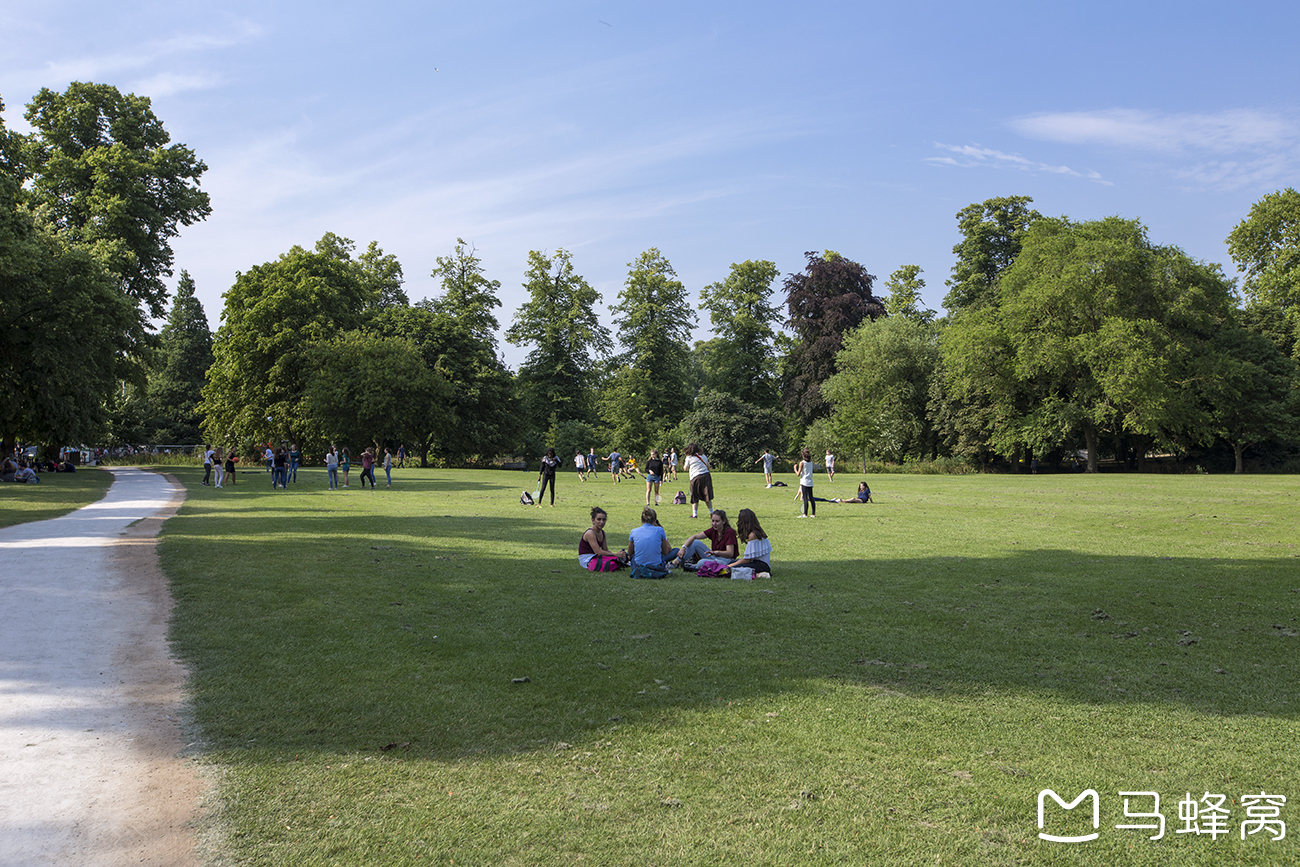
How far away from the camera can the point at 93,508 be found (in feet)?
69.2

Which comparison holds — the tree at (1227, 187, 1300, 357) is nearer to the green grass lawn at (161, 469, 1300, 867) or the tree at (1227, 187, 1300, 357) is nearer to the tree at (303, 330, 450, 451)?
the green grass lawn at (161, 469, 1300, 867)

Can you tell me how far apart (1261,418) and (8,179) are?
6176 centimetres

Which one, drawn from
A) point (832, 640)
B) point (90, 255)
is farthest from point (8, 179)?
point (832, 640)

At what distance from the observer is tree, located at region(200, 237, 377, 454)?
56281 millimetres

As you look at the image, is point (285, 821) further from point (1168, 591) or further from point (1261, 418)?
point (1261, 418)

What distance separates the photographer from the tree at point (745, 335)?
231ft

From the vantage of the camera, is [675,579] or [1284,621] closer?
[1284,621]

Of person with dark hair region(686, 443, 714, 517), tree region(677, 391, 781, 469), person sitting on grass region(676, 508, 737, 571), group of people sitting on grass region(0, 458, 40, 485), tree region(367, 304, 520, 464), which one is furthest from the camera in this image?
tree region(367, 304, 520, 464)

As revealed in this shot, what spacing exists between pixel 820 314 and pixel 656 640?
62680mm

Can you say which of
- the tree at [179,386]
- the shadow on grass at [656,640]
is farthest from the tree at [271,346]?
the shadow on grass at [656,640]

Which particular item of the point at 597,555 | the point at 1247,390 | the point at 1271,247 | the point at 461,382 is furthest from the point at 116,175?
the point at 1271,247

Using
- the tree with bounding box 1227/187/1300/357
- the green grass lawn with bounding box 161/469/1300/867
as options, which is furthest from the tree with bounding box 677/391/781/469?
the green grass lawn with bounding box 161/469/1300/867

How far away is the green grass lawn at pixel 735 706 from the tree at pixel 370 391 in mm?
44907

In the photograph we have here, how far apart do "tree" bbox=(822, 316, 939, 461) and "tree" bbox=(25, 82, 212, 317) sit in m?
43.5
